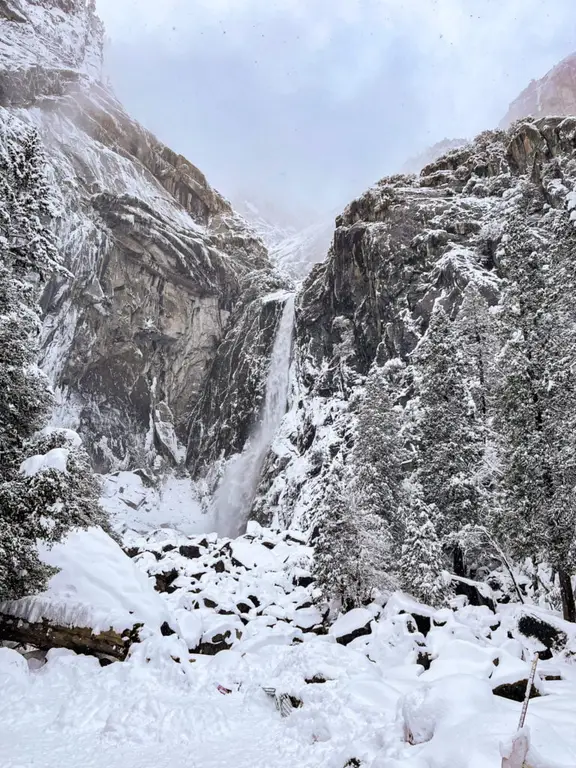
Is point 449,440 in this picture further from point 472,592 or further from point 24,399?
point 24,399

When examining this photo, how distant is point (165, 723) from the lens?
7812 mm

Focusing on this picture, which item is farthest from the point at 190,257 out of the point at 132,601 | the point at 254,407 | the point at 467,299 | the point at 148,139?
the point at 132,601

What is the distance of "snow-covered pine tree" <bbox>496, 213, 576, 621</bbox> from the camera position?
12852 mm

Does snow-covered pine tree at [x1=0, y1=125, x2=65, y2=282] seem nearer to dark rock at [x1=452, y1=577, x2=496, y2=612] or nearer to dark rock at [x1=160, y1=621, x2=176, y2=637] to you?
dark rock at [x1=160, y1=621, x2=176, y2=637]

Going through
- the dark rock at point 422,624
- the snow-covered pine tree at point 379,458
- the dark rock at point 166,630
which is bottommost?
the dark rock at point 166,630

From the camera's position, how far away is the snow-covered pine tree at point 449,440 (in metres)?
18.0

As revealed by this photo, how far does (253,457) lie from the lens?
58594mm

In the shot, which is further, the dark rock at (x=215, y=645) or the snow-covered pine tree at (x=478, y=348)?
the snow-covered pine tree at (x=478, y=348)

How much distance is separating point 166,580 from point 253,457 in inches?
1437

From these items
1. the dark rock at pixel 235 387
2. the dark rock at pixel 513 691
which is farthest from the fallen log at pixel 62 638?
the dark rock at pixel 235 387

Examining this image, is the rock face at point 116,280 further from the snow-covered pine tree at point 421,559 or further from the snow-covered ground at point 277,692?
the snow-covered ground at point 277,692

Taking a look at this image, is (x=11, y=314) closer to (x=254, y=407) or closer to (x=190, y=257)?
(x=254, y=407)

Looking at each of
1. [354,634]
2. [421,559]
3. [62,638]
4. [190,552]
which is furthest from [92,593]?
[190,552]

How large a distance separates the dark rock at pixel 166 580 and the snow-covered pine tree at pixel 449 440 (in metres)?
12.0
